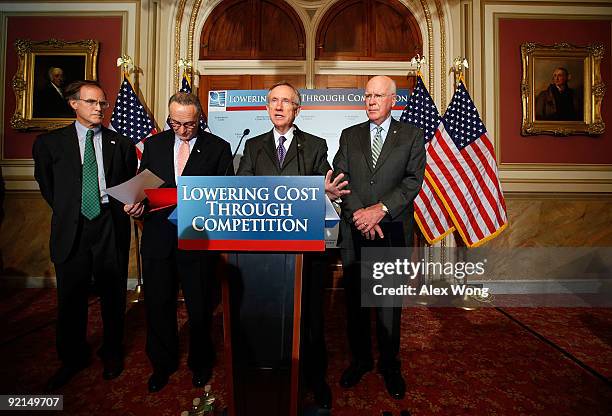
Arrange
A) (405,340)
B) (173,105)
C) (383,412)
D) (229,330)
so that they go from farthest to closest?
(405,340)
(173,105)
(383,412)
(229,330)

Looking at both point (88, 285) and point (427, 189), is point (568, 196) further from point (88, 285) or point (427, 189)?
point (88, 285)

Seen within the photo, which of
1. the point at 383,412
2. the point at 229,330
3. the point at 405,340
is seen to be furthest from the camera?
the point at 405,340

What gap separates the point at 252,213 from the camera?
108 cm

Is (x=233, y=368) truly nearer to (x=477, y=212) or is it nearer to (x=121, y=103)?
(x=477, y=212)

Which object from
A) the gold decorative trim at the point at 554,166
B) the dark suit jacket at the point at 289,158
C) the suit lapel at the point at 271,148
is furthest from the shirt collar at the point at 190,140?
the gold decorative trim at the point at 554,166

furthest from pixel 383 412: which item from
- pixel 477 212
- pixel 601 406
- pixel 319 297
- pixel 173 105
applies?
pixel 477 212

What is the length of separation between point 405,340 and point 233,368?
1735mm

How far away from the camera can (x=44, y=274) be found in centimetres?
403

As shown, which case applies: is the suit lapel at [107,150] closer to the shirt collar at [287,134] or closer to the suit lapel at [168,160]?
the suit lapel at [168,160]

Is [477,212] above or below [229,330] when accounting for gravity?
above

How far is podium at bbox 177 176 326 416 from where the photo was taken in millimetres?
1069

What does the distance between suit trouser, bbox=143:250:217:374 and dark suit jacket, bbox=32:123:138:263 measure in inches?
13.5

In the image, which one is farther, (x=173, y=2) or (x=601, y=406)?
(x=173, y=2)

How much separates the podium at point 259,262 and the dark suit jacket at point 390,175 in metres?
0.71
